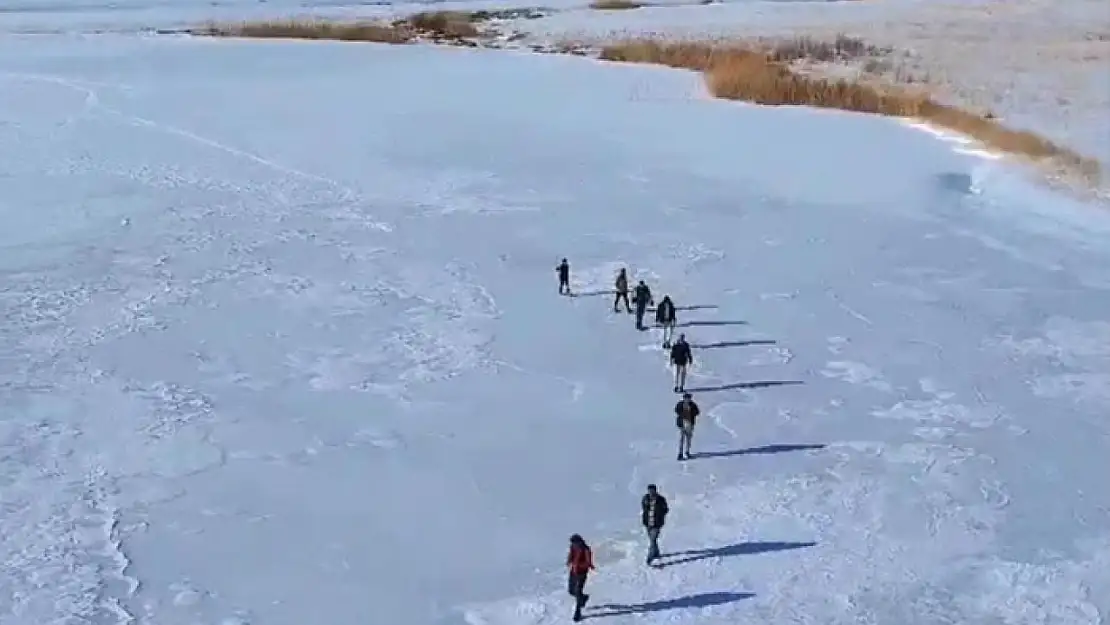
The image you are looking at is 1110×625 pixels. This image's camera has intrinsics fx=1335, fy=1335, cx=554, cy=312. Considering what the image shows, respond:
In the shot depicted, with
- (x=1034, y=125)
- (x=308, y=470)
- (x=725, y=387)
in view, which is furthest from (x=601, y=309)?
(x=1034, y=125)

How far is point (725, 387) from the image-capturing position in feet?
42.8

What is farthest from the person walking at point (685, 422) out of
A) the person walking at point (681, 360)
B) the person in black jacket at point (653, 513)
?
the person in black jacket at point (653, 513)

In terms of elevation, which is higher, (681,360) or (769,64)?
(769,64)

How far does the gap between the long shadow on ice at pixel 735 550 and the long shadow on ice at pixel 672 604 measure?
50cm

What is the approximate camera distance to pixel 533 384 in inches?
512

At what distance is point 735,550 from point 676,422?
2052 millimetres

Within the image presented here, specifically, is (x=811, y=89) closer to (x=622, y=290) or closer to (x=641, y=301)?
(x=622, y=290)

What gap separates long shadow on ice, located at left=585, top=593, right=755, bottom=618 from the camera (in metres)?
8.84

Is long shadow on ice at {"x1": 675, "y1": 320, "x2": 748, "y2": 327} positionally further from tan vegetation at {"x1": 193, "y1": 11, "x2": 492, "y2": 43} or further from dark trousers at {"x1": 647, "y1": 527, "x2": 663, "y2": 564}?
tan vegetation at {"x1": 193, "y1": 11, "x2": 492, "y2": 43}

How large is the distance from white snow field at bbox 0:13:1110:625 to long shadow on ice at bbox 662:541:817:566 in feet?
0.10

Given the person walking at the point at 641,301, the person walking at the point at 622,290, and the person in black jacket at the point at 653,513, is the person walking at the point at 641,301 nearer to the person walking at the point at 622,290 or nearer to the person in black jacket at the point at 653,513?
the person walking at the point at 622,290

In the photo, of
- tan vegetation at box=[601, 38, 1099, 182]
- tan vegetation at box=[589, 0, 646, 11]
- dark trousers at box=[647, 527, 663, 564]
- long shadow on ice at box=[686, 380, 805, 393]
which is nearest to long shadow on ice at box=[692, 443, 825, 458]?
long shadow on ice at box=[686, 380, 805, 393]

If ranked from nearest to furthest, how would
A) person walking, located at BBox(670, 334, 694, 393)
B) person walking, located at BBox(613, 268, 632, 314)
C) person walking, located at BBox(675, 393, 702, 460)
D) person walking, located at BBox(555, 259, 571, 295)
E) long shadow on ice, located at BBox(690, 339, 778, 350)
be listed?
person walking, located at BBox(675, 393, 702, 460), person walking, located at BBox(670, 334, 694, 393), long shadow on ice, located at BBox(690, 339, 778, 350), person walking, located at BBox(613, 268, 632, 314), person walking, located at BBox(555, 259, 571, 295)

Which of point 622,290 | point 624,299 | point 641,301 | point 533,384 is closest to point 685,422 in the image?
point 533,384
